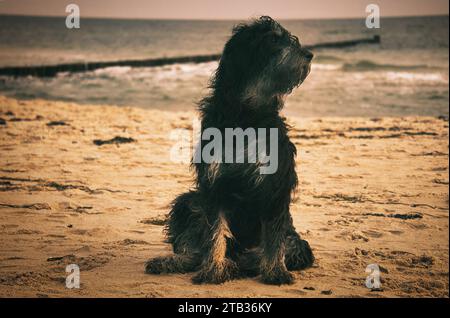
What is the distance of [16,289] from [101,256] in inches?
39.1

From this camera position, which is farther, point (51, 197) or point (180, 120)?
point (180, 120)

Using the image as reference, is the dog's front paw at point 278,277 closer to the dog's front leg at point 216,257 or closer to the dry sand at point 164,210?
the dry sand at point 164,210

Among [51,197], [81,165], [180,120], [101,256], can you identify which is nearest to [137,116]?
[180,120]

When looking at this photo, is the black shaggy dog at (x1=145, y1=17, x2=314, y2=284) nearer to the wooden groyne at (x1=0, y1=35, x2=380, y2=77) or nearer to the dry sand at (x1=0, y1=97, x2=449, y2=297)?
the dry sand at (x1=0, y1=97, x2=449, y2=297)

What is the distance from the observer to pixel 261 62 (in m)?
4.36

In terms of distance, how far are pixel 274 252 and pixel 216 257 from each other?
50cm

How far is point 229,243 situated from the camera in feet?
15.5

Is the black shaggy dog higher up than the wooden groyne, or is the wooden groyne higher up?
the wooden groyne

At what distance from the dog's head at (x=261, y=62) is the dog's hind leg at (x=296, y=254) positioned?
1.34m

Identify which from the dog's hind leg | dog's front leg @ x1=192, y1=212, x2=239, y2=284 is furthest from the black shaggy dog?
the dog's hind leg

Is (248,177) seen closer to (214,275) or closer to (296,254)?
(214,275)

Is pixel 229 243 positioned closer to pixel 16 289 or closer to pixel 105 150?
pixel 16 289

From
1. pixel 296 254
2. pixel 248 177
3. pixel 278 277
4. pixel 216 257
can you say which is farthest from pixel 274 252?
pixel 248 177

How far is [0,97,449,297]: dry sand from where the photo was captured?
448 cm
